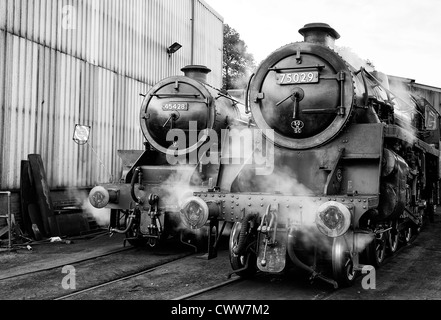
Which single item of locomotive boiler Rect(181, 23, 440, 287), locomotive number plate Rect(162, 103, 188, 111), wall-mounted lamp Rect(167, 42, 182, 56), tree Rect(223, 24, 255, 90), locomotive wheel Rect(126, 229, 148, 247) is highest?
tree Rect(223, 24, 255, 90)

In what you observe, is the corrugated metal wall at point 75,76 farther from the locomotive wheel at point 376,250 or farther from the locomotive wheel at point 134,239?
the locomotive wheel at point 376,250

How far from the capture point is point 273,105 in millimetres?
6020

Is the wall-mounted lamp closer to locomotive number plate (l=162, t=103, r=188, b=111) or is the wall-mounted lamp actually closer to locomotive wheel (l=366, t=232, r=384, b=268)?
locomotive number plate (l=162, t=103, r=188, b=111)

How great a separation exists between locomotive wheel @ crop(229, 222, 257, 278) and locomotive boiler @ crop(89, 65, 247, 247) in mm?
1826

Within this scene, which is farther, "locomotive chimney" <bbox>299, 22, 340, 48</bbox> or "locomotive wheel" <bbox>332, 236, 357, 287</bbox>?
"locomotive chimney" <bbox>299, 22, 340, 48</bbox>

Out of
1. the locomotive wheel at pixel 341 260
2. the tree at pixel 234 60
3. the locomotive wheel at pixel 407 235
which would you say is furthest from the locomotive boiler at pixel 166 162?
the tree at pixel 234 60

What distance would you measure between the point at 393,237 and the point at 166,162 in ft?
13.2

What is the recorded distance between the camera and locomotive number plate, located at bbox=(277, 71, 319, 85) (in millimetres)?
5703

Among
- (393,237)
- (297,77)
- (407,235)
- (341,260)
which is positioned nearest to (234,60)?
(407,235)

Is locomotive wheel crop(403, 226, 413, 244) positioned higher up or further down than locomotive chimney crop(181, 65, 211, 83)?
further down

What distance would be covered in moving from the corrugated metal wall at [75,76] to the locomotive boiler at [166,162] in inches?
90.9

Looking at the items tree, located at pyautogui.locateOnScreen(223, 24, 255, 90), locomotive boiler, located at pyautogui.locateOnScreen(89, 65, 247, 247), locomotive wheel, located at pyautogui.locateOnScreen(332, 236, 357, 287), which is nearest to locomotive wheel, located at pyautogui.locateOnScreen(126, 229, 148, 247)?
locomotive boiler, located at pyautogui.locateOnScreen(89, 65, 247, 247)
